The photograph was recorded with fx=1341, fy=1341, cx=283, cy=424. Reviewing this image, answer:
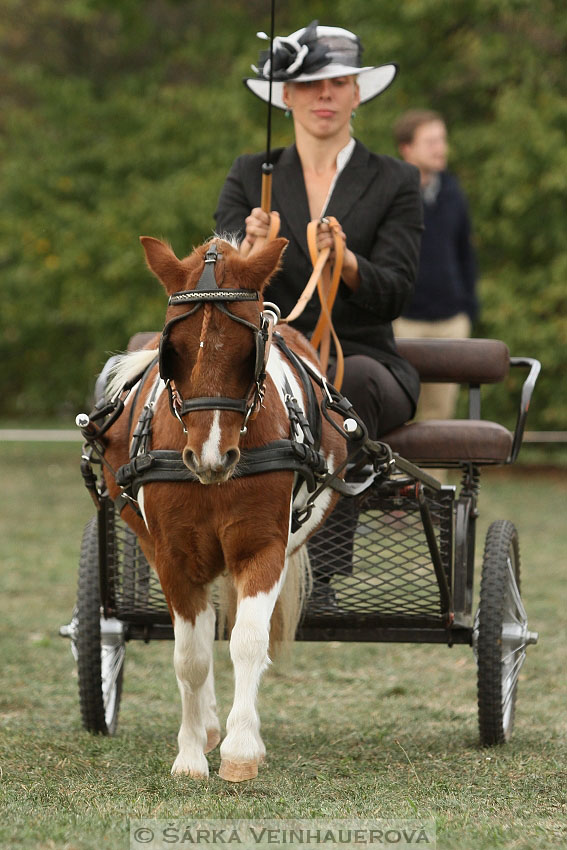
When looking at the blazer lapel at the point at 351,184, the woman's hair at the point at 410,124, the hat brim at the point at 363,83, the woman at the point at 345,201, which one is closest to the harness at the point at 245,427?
the woman at the point at 345,201

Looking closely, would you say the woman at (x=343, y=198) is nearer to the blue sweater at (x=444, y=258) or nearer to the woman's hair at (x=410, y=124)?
the woman's hair at (x=410, y=124)

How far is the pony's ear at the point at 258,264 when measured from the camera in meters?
3.39

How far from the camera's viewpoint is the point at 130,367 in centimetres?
411

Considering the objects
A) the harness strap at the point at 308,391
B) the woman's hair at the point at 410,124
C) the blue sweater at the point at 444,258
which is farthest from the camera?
the blue sweater at the point at 444,258

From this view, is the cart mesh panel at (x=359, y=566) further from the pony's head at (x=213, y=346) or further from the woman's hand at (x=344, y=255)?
the pony's head at (x=213, y=346)

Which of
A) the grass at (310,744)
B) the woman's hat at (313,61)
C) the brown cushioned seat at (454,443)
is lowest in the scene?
the grass at (310,744)

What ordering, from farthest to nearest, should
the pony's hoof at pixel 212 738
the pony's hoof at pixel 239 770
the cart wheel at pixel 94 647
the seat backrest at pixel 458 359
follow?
the seat backrest at pixel 458 359 → the cart wheel at pixel 94 647 → the pony's hoof at pixel 212 738 → the pony's hoof at pixel 239 770

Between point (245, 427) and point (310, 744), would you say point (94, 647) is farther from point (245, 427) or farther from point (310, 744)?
point (245, 427)

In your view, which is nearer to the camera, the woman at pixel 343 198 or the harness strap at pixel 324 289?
the harness strap at pixel 324 289

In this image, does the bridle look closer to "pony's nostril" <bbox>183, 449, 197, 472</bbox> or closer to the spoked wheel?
"pony's nostril" <bbox>183, 449, 197, 472</bbox>

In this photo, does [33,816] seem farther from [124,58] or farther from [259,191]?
[124,58]

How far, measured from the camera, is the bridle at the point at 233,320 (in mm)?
3277

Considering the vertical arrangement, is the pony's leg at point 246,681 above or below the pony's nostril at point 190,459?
below

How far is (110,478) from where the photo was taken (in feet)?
13.6
